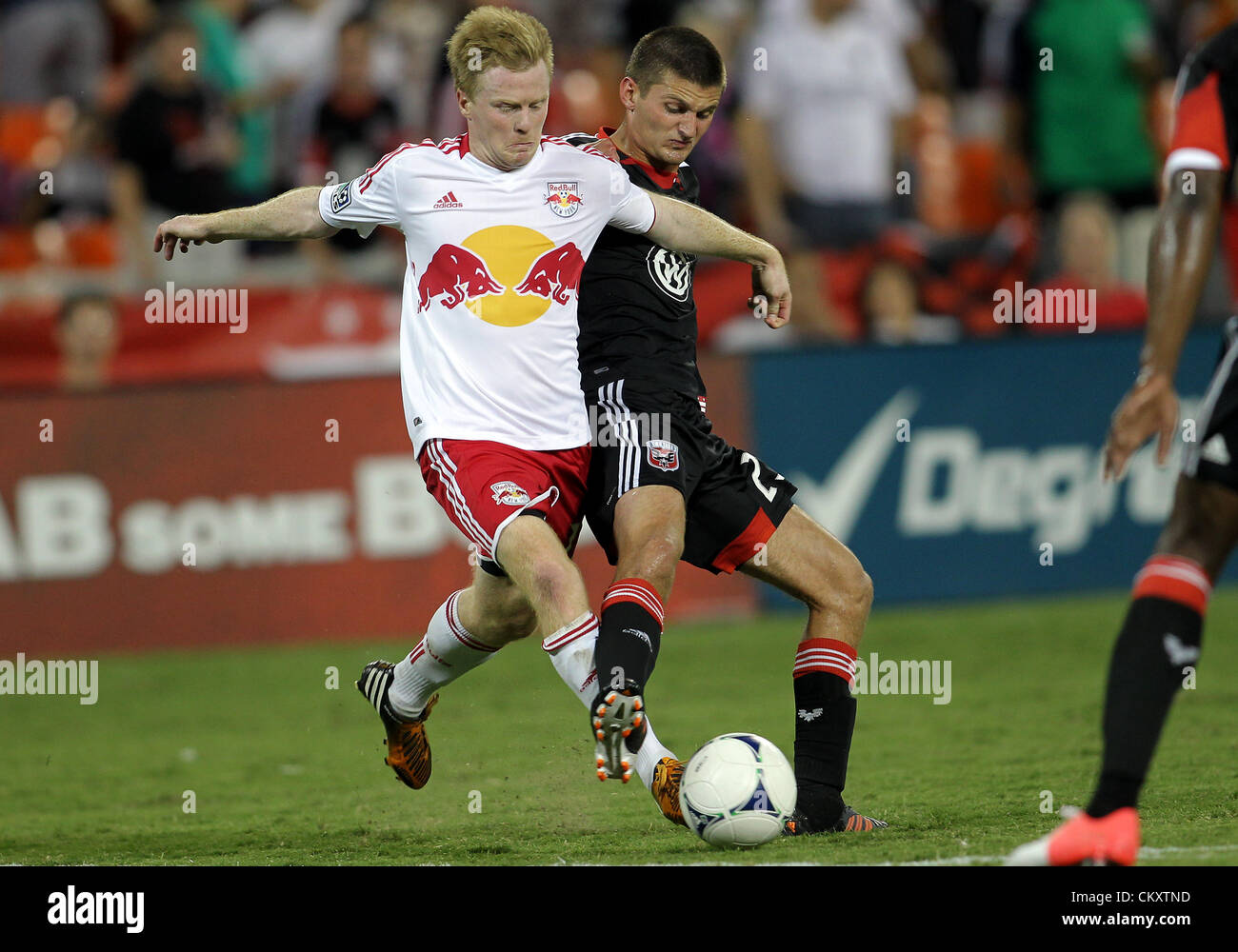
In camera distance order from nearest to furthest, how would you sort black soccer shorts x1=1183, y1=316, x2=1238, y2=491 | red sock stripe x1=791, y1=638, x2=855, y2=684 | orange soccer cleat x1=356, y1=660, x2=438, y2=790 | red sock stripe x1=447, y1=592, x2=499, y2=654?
1. black soccer shorts x1=1183, y1=316, x2=1238, y2=491
2. red sock stripe x1=791, y1=638, x2=855, y2=684
3. red sock stripe x1=447, y1=592, x2=499, y2=654
4. orange soccer cleat x1=356, y1=660, x2=438, y2=790

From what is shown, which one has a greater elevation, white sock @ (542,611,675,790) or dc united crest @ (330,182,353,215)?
dc united crest @ (330,182,353,215)

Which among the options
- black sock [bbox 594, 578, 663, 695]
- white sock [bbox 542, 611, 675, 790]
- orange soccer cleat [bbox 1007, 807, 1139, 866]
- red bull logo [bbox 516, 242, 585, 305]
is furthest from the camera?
red bull logo [bbox 516, 242, 585, 305]

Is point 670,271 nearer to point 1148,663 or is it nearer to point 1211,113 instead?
point 1211,113

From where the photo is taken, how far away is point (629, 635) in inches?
201

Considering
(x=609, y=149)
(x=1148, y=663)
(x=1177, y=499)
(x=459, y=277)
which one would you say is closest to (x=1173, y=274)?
(x=1177, y=499)

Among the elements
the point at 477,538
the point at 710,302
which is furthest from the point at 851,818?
the point at 710,302

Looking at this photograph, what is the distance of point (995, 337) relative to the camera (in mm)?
11086

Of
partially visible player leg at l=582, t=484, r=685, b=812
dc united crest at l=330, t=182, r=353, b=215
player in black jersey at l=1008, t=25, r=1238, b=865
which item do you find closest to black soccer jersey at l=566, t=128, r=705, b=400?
partially visible player leg at l=582, t=484, r=685, b=812

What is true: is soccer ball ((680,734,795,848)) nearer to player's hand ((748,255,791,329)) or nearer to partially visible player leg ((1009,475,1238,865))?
partially visible player leg ((1009,475,1238,865))

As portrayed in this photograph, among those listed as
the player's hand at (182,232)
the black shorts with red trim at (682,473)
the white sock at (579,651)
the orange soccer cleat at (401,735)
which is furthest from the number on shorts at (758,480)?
the player's hand at (182,232)

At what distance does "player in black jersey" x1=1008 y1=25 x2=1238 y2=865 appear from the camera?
4152mm

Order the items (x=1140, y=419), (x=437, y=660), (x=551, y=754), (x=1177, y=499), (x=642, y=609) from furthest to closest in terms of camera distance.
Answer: (x=551, y=754) < (x=437, y=660) < (x=642, y=609) < (x=1177, y=499) < (x=1140, y=419)

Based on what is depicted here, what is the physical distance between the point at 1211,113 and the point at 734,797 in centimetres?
229

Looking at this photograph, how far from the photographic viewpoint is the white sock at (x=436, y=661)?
6219mm
